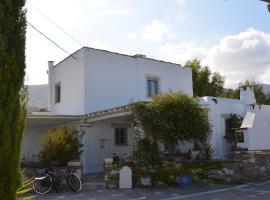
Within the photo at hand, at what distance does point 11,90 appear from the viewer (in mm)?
4461

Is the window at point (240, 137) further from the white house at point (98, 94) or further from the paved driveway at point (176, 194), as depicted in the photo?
the white house at point (98, 94)

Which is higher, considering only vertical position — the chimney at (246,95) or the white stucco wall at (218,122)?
the chimney at (246,95)

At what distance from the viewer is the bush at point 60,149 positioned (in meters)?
15.4

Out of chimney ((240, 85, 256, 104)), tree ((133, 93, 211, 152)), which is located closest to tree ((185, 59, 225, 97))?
chimney ((240, 85, 256, 104))

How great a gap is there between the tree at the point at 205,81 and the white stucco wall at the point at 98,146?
13.9 m

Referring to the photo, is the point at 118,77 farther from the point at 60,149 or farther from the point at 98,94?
the point at 60,149

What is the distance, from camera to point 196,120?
1542cm

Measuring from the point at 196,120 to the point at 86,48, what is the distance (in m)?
8.41

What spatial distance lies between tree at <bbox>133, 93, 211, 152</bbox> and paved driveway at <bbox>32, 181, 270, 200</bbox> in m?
2.36

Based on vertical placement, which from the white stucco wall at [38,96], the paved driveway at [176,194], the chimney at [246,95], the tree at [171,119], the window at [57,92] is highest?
the white stucco wall at [38,96]

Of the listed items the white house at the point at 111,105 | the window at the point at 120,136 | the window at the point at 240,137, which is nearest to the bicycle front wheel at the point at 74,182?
the white house at the point at 111,105

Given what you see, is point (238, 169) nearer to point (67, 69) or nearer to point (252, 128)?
point (252, 128)

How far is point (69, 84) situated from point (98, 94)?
224 centimetres

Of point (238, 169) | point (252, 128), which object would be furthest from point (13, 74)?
point (252, 128)
